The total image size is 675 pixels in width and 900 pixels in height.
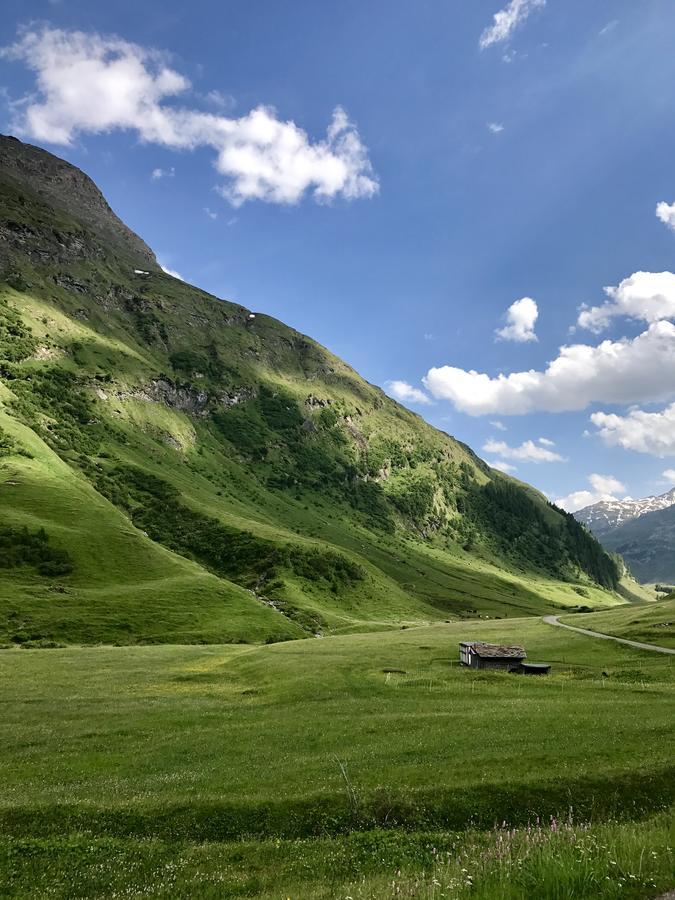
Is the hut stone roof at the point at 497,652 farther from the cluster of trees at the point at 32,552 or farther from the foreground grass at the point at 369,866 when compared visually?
the cluster of trees at the point at 32,552

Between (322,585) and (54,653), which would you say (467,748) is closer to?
(54,653)

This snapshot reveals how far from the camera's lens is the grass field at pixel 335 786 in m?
14.8

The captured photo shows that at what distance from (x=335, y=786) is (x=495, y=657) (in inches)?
1873

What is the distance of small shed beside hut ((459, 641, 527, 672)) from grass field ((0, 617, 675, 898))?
9.62 m

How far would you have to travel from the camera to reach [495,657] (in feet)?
215

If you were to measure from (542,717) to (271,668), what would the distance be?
123 feet

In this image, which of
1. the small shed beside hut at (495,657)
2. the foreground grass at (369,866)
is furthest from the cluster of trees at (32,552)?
the foreground grass at (369,866)

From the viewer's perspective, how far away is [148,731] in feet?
123

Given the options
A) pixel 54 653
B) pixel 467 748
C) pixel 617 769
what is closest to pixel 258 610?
pixel 54 653

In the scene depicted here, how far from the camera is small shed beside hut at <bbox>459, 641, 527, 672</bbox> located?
6544 cm

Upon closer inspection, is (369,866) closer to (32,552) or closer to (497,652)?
(497,652)

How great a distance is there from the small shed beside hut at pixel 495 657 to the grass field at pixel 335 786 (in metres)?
9.62

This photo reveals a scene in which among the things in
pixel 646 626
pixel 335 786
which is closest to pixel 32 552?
pixel 335 786

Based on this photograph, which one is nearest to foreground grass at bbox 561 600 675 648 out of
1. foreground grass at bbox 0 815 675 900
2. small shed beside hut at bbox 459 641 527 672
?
small shed beside hut at bbox 459 641 527 672
